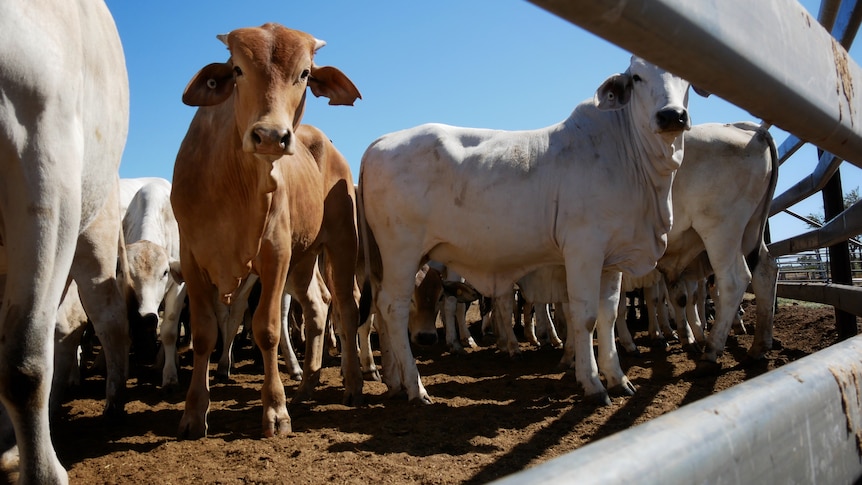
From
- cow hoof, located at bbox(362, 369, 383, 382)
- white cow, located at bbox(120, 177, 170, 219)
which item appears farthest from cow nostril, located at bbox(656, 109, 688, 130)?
white cow, located at bbox(120, 177, 170, 219)

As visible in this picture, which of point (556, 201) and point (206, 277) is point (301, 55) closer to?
point (206, 277)

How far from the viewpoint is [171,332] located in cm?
763

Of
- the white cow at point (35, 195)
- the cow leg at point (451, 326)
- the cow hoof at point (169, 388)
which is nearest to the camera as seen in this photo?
the white cow at point (35, 195)

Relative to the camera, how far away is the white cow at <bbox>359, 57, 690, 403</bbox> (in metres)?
5.78

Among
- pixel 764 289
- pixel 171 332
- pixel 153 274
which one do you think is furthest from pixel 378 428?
pixel 764 289

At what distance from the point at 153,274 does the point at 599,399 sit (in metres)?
4.83

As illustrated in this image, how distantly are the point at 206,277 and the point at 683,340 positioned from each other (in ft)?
20.5

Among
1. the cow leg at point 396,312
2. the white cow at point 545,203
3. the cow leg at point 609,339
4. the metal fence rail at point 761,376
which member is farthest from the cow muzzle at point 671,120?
the metal fence rail at point 761,376

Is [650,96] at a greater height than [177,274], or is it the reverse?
[650,96]

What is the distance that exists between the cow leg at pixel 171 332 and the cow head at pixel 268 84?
11.0 ft

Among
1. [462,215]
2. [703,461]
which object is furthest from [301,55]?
[703,461]

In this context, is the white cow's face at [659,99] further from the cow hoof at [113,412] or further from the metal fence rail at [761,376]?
the cow hoof at [113,412]

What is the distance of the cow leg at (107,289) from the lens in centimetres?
447

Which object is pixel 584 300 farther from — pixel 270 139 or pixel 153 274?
pixel 153 274
